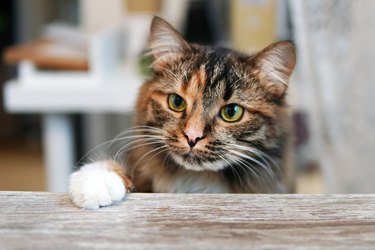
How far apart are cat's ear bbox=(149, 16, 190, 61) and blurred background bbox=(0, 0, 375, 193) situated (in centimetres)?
32

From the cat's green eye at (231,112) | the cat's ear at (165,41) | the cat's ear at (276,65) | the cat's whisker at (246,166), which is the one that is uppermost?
the cat's ear at (165,41)

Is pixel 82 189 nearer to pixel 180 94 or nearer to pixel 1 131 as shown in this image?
pixel 180 94

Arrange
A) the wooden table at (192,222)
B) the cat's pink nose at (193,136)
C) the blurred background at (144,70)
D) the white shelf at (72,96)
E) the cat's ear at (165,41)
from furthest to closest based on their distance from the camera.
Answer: the white shelf at (72,96)
the blurred background at (144,70)
the cat's ear at (165,41)
the cat's pink nose at (193,136)
the wooden table at (192,222)

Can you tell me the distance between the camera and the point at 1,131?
3.16 meters

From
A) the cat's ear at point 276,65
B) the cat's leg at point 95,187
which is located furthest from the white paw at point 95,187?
the cat's ear at point 276,65

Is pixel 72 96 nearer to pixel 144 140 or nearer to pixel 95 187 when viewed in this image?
pixel 144 140

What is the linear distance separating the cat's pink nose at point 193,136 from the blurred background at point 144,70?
0.85ft

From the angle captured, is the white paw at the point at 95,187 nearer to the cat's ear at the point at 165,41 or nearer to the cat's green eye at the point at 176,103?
the cat's green eye at the point at 176,103

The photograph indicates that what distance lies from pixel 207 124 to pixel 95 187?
0.22 m

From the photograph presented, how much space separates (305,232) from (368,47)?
2.18 feet

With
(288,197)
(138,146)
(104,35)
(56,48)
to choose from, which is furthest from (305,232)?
(56,48)

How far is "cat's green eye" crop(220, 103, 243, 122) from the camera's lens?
825 millimetres

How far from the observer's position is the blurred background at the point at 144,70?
117 centimetres

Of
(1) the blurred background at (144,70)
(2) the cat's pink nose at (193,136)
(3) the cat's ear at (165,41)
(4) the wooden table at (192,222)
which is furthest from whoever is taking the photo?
(1) the blurred background at (144,70)
